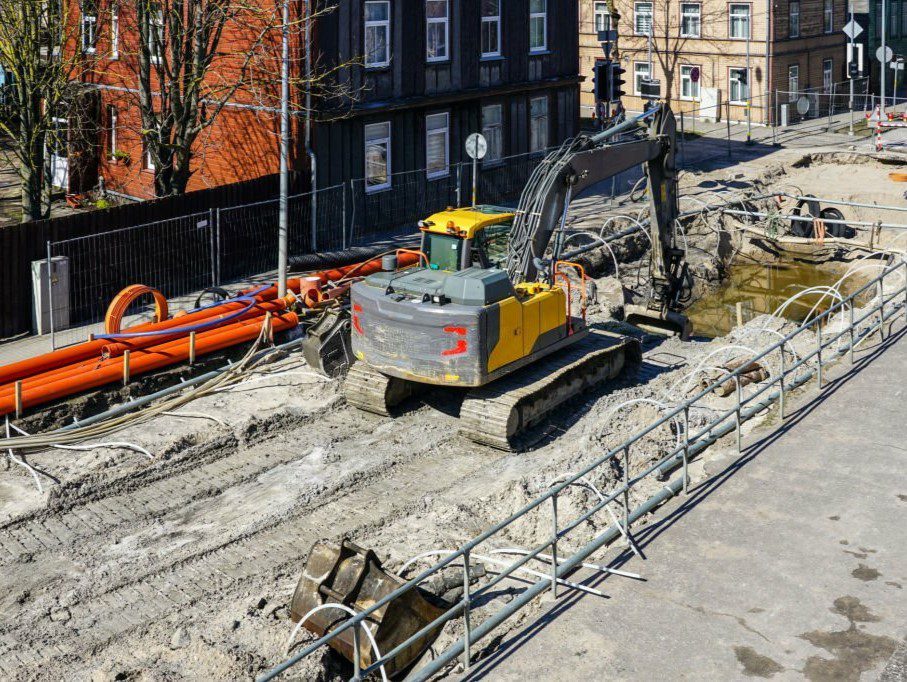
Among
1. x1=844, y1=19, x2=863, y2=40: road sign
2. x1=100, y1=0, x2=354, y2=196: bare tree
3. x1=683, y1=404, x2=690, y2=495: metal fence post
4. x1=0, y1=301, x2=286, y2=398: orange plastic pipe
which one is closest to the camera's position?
x1=683, y1=404, x2=690, y2=495: metal fence post

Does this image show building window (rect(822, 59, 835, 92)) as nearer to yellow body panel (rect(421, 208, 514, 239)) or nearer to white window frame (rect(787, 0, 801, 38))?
white window frame (rect(787, 0, 801, 38))

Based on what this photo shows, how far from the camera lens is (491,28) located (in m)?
29.5

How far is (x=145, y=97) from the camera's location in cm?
2445

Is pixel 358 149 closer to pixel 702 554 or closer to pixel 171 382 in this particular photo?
pixel 171 382

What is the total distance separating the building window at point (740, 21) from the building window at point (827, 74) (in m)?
4.57

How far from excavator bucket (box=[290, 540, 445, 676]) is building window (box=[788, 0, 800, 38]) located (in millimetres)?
36473

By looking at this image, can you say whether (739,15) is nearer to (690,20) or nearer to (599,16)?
(690,20)

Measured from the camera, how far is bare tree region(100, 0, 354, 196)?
23391 millimetres

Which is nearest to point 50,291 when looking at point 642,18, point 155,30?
point 155,30

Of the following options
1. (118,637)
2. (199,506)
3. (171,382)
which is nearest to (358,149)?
(171,382)

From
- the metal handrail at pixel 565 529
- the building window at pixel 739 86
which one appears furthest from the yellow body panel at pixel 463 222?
the building window at pixel 739 86

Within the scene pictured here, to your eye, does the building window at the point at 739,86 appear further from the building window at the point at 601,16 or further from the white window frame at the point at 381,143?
the white window frame at the point at 381,143

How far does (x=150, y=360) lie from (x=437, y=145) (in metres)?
13.0

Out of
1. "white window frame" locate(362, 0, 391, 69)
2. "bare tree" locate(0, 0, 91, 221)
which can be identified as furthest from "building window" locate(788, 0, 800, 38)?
"bare tree" locate(0, 0, 91, 221)
